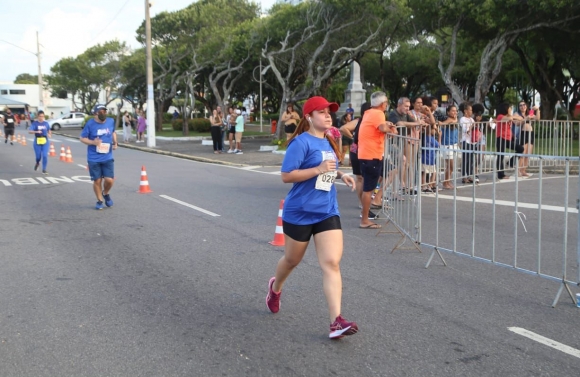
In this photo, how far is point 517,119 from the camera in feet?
46.3

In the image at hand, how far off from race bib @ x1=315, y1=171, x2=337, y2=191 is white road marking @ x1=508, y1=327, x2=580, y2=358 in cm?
182

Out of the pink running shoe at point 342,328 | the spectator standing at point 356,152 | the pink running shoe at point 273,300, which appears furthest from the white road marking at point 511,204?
the pink running shoe at point 342,328

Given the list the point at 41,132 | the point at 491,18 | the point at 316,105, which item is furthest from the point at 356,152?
the point at 491,18

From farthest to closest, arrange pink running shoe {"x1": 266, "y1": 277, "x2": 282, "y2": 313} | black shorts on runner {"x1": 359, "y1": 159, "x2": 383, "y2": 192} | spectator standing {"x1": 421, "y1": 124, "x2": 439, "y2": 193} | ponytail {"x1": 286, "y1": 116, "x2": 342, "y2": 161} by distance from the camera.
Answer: black shorts on runner {"x1": 359, "y1": 159, "x2": 383, "y2": 192}, spectator standing {"x1": 421, "y1": 124, "x2": 439, "y2": 193}, pink running shoe {"x1": 266, "y1": 277, "x2": 282, "y2": 313}, ponytail {"x1": 286, "y1": 116, "x2": 342, "y2": 161}

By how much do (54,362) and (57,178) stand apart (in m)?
13.0

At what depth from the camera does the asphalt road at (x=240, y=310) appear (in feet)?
14.1

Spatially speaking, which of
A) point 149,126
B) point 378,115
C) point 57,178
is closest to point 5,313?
point 378,115

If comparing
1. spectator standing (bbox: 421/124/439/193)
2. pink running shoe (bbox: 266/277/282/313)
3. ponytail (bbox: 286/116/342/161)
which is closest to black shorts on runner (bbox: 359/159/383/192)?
spectator standing (bbox: 421/124/439/193)

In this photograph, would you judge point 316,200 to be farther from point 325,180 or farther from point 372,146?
point 372,146

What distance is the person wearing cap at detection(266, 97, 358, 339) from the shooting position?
461cm

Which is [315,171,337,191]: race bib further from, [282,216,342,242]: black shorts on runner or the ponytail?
the ponytail

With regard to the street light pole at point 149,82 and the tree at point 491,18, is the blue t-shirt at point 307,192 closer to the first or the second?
the tree at point 491,18

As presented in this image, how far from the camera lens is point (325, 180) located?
15.6 feet

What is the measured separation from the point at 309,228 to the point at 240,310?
1.15 meters
